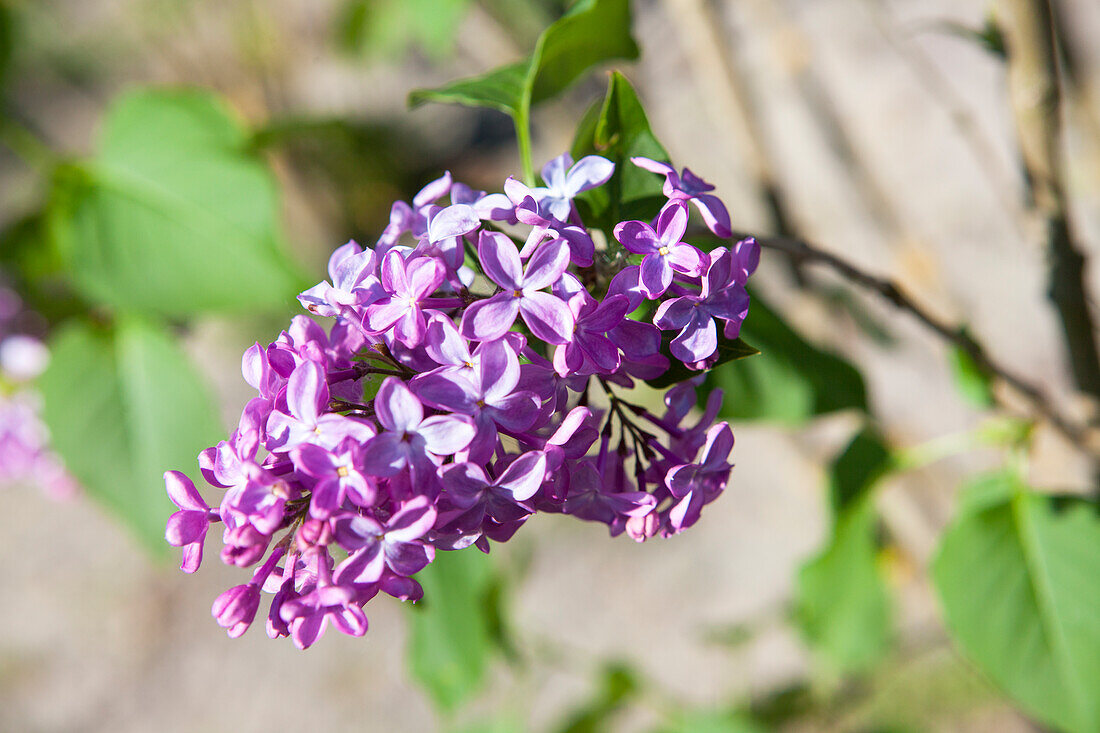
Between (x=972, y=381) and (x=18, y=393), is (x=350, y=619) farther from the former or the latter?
(x=18, y=393)

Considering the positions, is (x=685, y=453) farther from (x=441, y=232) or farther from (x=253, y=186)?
(x=253, y=186)

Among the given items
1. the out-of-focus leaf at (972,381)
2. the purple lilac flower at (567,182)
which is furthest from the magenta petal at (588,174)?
the out-of-focus leaf at (972,381)

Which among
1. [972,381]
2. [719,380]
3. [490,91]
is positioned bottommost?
[972,381]

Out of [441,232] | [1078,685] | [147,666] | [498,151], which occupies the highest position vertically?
[441,232]

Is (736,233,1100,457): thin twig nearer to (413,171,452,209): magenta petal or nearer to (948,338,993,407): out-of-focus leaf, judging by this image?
(948,338,993,407): out-of-focus leaf

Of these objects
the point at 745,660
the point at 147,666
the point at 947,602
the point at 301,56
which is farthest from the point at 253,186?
the point at 301,56

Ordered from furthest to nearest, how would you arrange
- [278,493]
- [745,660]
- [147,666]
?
[147,666], [745,660], [278,493]

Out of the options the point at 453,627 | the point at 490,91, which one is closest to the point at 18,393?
the point at 453,627

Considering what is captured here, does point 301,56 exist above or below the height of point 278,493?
below

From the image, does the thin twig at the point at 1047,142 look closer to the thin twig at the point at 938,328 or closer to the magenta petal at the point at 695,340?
the thin twig at the point at 938,328
